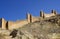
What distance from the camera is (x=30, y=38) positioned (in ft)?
179

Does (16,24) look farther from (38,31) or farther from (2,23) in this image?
(38,31)

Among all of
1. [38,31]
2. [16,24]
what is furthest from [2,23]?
[38,31]

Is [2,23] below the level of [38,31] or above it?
above

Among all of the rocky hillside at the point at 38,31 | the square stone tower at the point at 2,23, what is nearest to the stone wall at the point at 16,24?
the square stone tower at the point at 2,23

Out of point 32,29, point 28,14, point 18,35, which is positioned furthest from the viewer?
point 28,14

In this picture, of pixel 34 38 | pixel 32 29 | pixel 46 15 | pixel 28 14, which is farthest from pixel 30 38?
A: pixel 46 15

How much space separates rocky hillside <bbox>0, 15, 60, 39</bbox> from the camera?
179ft

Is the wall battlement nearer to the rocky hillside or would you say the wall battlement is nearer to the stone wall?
the stone wall

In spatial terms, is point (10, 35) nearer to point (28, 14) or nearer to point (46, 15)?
point (28, 14)

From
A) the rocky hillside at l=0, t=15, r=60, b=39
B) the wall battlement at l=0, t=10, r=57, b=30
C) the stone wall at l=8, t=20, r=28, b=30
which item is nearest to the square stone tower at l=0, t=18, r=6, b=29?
the wall battlement at l=0, t=10, r=57, b=30

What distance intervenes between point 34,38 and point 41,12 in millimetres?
29125

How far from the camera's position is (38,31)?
199 feet

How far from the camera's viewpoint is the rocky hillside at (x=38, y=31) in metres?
54.7

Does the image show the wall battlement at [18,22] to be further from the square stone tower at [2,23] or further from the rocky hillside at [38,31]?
the rocky hillside at [38,31]
